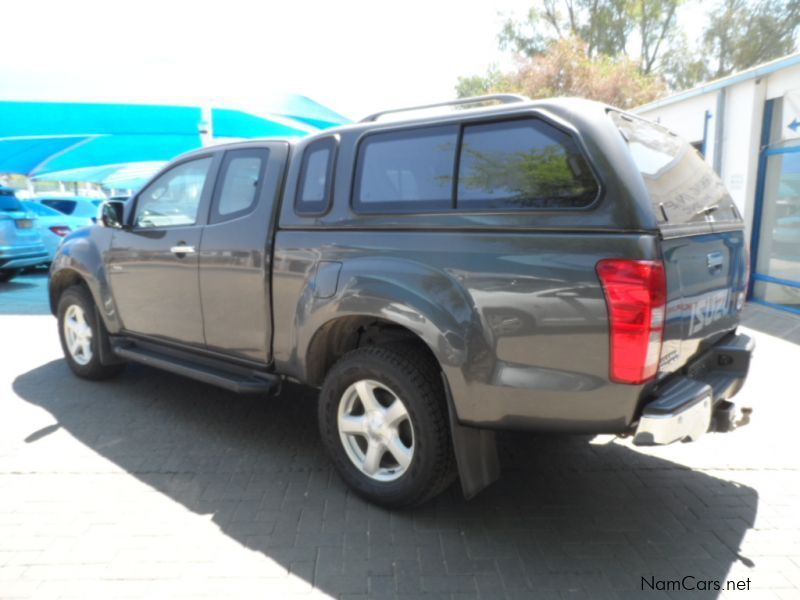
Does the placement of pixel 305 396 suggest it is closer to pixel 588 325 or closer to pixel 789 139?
pixel 588 325

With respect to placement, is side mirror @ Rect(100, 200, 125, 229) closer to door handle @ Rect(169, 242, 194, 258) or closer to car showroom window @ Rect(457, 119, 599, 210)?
door handle @ Rect(169, 242, 194, 258)

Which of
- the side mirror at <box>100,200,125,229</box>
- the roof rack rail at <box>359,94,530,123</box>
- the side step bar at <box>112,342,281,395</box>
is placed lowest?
the side step bar at <box>112,342,281,395</box>

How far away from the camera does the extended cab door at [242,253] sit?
3598mm

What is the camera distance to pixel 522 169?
267 cm

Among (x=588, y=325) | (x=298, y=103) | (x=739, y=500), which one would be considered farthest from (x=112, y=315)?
(x=298, y=103)

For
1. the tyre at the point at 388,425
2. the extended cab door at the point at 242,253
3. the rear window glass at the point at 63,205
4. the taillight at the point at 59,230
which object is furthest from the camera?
the rear window glass at the point at 63,205

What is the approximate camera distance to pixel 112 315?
4.71 metres

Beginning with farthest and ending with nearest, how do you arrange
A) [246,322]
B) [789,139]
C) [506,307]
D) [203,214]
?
[789,139], [203,214], [246,322], [506,307]

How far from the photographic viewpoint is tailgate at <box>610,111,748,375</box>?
2.51 meters

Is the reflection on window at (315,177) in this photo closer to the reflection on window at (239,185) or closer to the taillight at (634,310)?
the reflection on window at (239,185)

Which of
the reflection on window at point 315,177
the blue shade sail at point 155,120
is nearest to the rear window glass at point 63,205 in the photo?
the blue shade sail at point 155,120

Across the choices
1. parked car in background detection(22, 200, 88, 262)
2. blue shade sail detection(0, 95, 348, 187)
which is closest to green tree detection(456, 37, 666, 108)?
blue shade sail detection(0, 95, 348, 187)

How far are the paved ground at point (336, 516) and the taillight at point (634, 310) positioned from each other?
949mm

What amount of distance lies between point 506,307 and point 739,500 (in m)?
1.86
